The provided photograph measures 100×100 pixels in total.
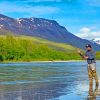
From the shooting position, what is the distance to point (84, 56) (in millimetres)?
28125

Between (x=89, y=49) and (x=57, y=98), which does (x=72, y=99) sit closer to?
(x=57, y=98)

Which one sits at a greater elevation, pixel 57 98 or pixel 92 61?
pixel 92 61

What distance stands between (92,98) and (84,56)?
6.51 metres

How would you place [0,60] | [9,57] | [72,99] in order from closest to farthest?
1. [72,99]
2. [0,60]
3. [9,57]

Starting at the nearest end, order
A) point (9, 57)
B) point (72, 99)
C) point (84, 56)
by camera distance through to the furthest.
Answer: point (72, 99), point (84, 56), point (9, 57)

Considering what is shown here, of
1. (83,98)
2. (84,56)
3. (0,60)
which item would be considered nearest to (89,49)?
(84,56)

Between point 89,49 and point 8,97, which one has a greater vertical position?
point 89,49

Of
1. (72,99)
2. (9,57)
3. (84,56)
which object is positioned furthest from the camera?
(9,57)

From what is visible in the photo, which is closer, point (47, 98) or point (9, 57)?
point (47, 98)

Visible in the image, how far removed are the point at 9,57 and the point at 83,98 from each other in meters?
174

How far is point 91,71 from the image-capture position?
29.0m

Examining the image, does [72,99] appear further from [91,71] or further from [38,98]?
[91,71]

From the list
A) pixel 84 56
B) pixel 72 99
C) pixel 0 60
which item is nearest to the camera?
pixel 72 99

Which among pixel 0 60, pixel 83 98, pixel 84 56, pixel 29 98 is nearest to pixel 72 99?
pixel 83 98
